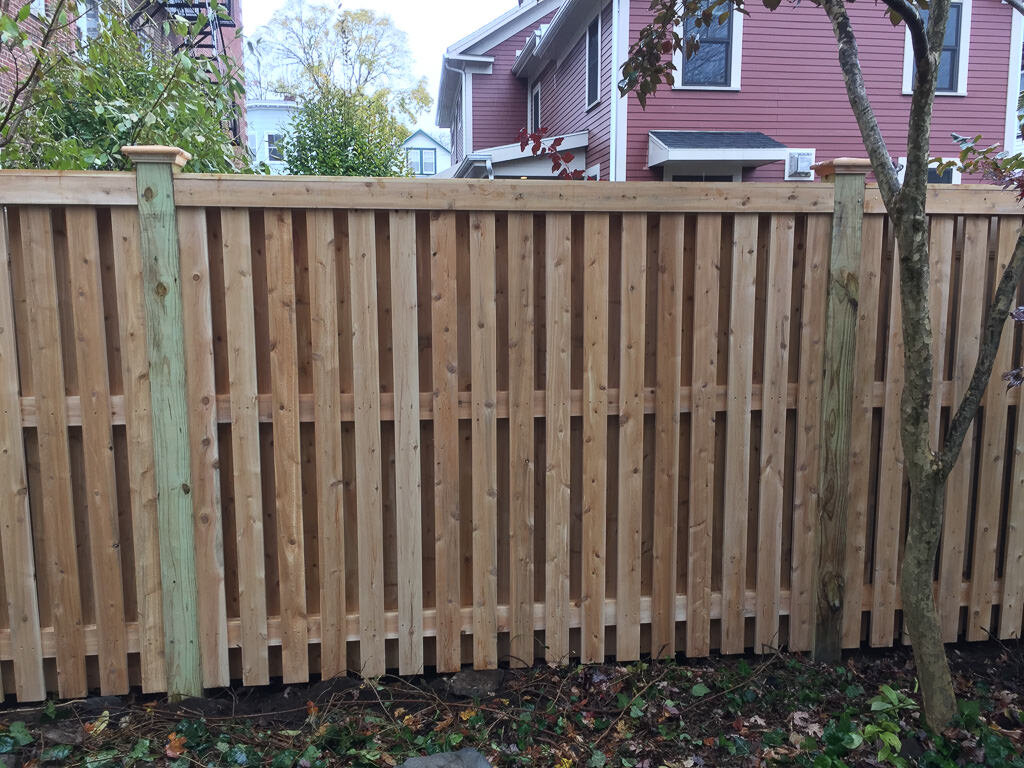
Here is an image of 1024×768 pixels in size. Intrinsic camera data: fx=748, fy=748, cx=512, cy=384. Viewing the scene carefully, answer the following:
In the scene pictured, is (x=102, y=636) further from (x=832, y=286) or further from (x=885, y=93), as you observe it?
(x=885, y=93)

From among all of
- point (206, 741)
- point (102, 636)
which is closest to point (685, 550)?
point (206, 741)

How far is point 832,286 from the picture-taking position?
3.07 metres

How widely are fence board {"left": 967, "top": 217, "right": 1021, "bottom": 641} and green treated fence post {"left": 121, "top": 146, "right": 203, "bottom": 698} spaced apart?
3299mm

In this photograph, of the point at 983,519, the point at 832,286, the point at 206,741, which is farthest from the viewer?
the point at 983,519

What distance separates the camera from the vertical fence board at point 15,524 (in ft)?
8.74

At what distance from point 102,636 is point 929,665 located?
3084 mm

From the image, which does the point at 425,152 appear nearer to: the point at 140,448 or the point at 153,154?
the point at 153,154

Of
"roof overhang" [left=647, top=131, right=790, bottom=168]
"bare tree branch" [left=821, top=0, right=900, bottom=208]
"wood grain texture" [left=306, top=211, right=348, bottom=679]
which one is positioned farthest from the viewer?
"roof overhang" [left=647, top=131, right=790, bottom=168]

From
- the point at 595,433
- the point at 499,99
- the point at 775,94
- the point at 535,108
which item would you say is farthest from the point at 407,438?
the point at 499,99

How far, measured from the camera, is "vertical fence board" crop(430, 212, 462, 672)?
2.86m

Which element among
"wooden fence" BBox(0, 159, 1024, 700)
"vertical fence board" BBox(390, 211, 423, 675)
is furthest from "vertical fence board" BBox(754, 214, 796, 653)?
"vertical fence board" BBox(390, 211, 423, 675)

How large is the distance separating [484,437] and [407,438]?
301 mm

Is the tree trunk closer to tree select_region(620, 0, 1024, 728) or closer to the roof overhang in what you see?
tree select_region(620, 0, 1024, 728)

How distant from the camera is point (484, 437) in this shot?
295 cm
